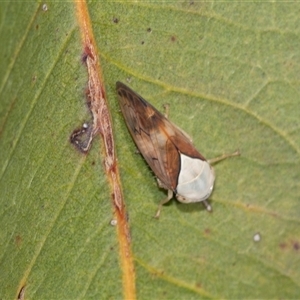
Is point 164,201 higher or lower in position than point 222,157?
lower

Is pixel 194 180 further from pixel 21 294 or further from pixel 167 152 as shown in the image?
pixel 21 294

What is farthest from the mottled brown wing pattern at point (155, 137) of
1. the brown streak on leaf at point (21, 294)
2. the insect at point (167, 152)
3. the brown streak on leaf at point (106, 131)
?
the brown streak on leaf at point (21, 294)

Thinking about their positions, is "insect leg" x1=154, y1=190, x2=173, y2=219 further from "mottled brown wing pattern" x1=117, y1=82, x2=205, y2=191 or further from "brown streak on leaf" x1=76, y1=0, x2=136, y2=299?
"brown streak on leaf" x1=76, y1=0, x2=136, y2=299

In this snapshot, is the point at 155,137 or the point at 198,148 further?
the point at 155,137

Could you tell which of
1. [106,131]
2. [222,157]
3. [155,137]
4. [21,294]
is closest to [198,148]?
[222,157]

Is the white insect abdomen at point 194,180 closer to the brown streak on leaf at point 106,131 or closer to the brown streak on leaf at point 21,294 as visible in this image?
the brown streak on leaf at point 106,131

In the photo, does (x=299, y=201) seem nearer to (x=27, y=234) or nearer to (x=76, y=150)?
(x=76, y=150)

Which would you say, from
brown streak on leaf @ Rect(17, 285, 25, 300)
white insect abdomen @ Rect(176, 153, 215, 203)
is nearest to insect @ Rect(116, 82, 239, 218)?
white insect abdomen @ Rect(176, 153, 215, 203)
